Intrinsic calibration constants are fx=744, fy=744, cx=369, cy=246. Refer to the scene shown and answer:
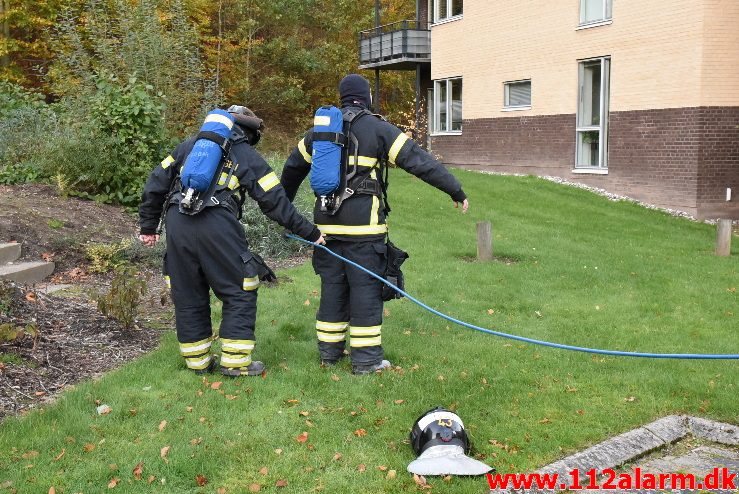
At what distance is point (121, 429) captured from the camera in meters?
4.47

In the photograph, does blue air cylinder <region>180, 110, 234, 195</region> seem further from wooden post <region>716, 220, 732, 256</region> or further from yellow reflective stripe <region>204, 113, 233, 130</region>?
wooden post <region>716, 220, 732, 256</region>

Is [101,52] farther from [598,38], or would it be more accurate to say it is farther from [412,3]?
[412,3]

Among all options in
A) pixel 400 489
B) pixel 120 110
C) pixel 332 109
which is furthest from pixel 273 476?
pixel 120 110

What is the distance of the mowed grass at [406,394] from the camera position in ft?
13.2

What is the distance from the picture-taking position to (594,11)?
18.0 m

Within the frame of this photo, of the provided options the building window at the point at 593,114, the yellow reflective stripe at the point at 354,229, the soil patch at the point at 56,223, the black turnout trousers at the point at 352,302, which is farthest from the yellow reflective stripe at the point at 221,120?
the building window at the point at 593,114

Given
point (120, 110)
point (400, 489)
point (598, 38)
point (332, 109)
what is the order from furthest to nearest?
point (598, 38)
point (120, 110)
point (332, 109)
point (400, 489)

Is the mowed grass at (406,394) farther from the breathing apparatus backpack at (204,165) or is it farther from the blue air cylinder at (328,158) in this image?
the blue air cylinder at (328,158)

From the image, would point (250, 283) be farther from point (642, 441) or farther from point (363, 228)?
point (642, 441)

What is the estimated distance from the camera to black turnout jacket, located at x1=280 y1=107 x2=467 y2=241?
18.1ft

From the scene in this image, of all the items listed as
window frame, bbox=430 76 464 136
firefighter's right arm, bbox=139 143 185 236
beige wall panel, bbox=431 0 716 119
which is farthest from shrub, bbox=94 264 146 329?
window frame, bbox=430 76 464 136

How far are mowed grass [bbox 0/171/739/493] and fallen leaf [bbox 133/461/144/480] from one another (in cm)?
3

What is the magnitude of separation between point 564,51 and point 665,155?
4.07 metres

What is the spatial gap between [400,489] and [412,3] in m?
33.0
